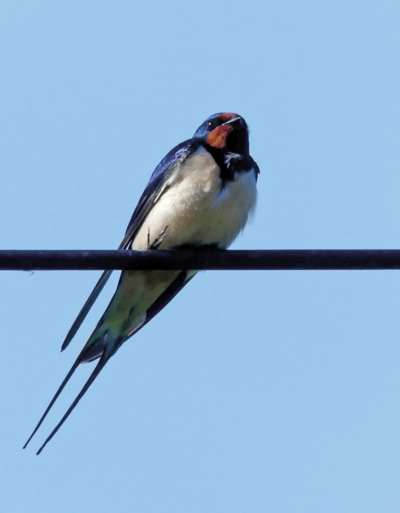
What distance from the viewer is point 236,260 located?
104 inches

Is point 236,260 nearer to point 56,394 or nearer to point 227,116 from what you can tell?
point 56,394

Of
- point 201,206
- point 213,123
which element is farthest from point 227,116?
point 201,206

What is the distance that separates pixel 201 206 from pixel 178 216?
0.34ft

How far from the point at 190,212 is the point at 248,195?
270mm

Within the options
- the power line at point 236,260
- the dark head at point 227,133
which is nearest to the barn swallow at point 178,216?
the dark head at point 227,133

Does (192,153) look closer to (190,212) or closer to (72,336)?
(190,212)

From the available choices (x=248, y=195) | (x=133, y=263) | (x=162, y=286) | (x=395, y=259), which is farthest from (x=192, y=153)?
(x=395, y=259)

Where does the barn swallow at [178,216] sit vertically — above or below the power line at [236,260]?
above

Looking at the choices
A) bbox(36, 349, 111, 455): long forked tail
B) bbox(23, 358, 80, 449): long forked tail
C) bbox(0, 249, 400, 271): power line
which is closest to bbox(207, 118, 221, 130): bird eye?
bbox(36, 349, 111, 455): long forked tail

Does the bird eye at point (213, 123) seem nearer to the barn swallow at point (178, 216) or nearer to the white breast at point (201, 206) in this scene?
the barn swallow at point (178, 216)

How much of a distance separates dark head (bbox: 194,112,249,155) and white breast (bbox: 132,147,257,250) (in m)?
0.15

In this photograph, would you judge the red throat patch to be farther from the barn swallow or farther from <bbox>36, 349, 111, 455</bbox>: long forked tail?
<bbox>36, 349, 111, 455</bbox>: long forked tail

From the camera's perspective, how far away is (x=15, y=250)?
8.09 feet

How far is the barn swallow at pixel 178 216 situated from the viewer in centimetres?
354
